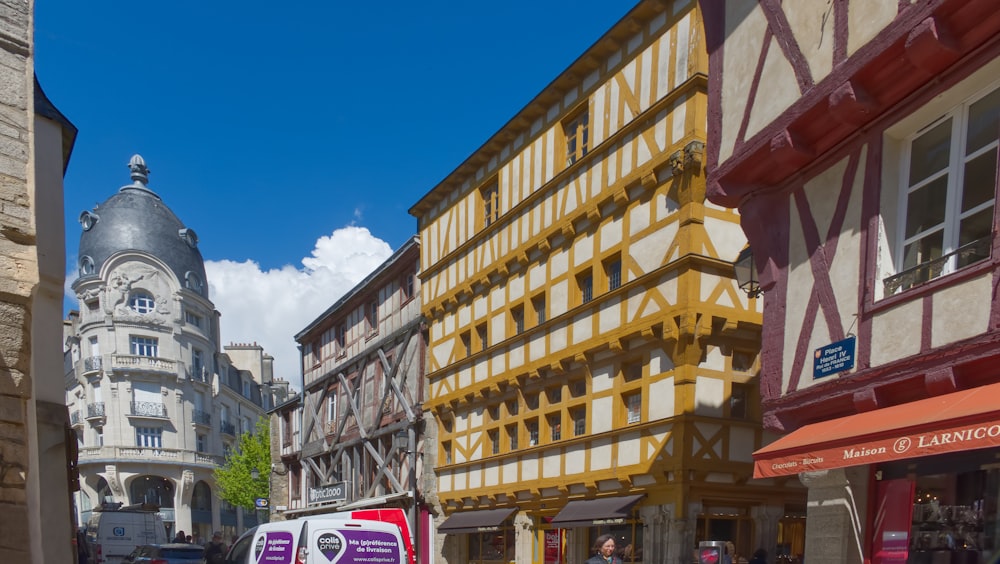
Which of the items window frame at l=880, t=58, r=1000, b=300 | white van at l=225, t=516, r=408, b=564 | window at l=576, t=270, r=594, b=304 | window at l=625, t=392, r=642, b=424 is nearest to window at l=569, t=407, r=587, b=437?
window at l=625, t=392, r=642, b=424

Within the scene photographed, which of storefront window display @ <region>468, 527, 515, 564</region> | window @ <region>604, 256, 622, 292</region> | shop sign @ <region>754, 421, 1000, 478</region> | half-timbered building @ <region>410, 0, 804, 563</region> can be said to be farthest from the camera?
storefront window display @ <region>468, 527, 515, 564</region>

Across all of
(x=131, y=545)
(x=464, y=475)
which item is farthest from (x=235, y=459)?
(x=464, y=475)

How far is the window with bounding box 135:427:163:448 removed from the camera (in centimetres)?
5256

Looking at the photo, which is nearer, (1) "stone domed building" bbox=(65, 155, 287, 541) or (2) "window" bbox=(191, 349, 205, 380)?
(1) "stone domed building" bbox=(65, 155, 287, 541)

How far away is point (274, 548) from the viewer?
35.0 ft

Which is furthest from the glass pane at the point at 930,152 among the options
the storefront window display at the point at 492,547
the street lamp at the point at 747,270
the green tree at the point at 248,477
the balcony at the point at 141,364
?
the balcony at the point at 141,364

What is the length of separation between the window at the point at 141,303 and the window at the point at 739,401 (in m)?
47.4

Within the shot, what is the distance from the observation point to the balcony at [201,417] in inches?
2193

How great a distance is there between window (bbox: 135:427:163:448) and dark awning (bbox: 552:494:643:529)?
42.8 metres

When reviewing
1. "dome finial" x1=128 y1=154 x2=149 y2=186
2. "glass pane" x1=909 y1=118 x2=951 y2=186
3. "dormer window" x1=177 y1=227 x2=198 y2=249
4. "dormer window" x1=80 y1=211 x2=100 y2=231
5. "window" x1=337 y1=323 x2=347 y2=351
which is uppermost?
"dome finial" x1=128 y1=154 x2=149 y2=186

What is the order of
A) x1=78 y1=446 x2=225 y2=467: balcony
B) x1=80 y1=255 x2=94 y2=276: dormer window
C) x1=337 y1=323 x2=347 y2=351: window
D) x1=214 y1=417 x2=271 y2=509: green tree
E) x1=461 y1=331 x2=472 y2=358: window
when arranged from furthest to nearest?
x1=80 y1=255 x2=94 y2=276: dormer window
x1=78 y1=446 x2=225 y2=467: balcony
x1=214 y1=417 x2=271 y2=509: green tree
x1=337 y1=323 x2=347 y2=351: window
x1=461 y1=331 x2=472 y2=358: window

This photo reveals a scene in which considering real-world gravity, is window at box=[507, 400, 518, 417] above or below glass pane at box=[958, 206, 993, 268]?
below

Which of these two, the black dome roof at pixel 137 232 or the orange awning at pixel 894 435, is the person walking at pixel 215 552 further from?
the black dome roof at pixel 137 232

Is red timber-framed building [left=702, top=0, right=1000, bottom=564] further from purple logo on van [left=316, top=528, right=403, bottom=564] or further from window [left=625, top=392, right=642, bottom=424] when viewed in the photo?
window [left=625, top=392, right=642, bottom=424]
